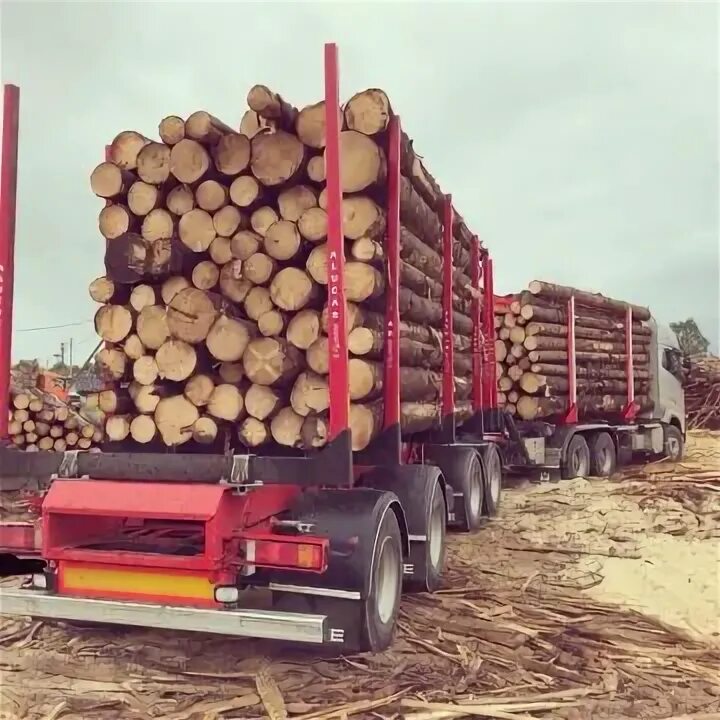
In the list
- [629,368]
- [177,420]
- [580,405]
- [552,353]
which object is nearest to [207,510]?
[177,420]

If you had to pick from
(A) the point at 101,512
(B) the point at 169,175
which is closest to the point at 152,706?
(A) the point at 101,512

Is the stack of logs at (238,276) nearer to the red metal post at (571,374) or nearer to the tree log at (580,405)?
the tree log at (580,405)

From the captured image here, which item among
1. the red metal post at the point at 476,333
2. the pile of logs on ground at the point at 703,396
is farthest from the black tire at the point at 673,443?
the pile of logs on ground at the point at 703,396

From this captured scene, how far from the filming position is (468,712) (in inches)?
168

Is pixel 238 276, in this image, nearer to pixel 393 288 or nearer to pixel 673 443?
pixel 393 288

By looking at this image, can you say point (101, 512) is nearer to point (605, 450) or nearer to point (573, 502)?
point (573, 502)

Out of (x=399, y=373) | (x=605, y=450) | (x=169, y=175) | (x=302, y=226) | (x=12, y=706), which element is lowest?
(x=12, y=706)

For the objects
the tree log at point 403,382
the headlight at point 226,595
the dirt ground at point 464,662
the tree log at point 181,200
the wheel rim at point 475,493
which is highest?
the tree log at point 181,200

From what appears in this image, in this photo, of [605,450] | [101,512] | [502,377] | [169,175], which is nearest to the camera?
[101,512]

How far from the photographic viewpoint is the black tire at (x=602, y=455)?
46.9 feet

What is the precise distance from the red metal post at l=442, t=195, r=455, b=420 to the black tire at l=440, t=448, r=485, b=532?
19.0 inches

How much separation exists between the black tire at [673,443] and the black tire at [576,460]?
4.36 meters

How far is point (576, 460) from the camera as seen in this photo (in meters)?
13.4

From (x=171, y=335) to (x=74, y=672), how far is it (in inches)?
87.3
